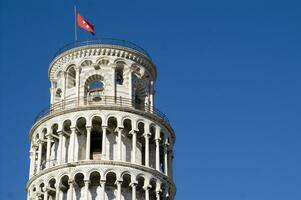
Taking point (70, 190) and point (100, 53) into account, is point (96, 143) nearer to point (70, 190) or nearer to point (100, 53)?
point (70, 190)

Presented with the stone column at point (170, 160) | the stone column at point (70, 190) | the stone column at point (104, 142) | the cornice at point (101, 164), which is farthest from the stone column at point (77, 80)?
the stone column at point (170, 160)

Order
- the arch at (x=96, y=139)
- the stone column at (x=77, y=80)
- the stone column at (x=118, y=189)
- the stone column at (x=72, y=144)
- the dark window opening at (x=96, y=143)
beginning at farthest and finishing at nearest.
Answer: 1. the stone column at (x=77, y=80)
2. the dark window opening at (x=96, y=143)
3. the arch at (x=96, y=139)
4. the stone column at (x=72, y=144)
5. the stone column at (x=118, y=189)

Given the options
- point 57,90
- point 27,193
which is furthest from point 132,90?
point 27,193

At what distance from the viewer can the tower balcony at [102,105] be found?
195ft

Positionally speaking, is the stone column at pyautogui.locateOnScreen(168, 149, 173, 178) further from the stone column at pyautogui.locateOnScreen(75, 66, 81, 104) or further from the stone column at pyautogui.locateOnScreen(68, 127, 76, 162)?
the stone column at pyautogui.locateOnScreen(75, 66, 81, 104)

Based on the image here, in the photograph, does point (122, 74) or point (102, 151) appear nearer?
point (102, 151)

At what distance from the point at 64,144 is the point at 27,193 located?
556 centimetres

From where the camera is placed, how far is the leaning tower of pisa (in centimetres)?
5719

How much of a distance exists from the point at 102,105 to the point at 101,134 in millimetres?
2581

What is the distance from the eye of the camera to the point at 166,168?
6062 cm

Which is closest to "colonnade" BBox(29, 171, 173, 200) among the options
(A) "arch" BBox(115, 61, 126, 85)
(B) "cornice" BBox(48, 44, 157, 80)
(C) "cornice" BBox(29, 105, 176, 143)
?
(C) "cornice" BBox(29, 105, 176, 143)

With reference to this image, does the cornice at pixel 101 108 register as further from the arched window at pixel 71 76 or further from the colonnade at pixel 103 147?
the arched window at pixel 71 76

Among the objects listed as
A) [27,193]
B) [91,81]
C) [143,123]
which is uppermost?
[91,81]

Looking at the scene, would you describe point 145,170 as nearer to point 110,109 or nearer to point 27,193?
point 110,109
